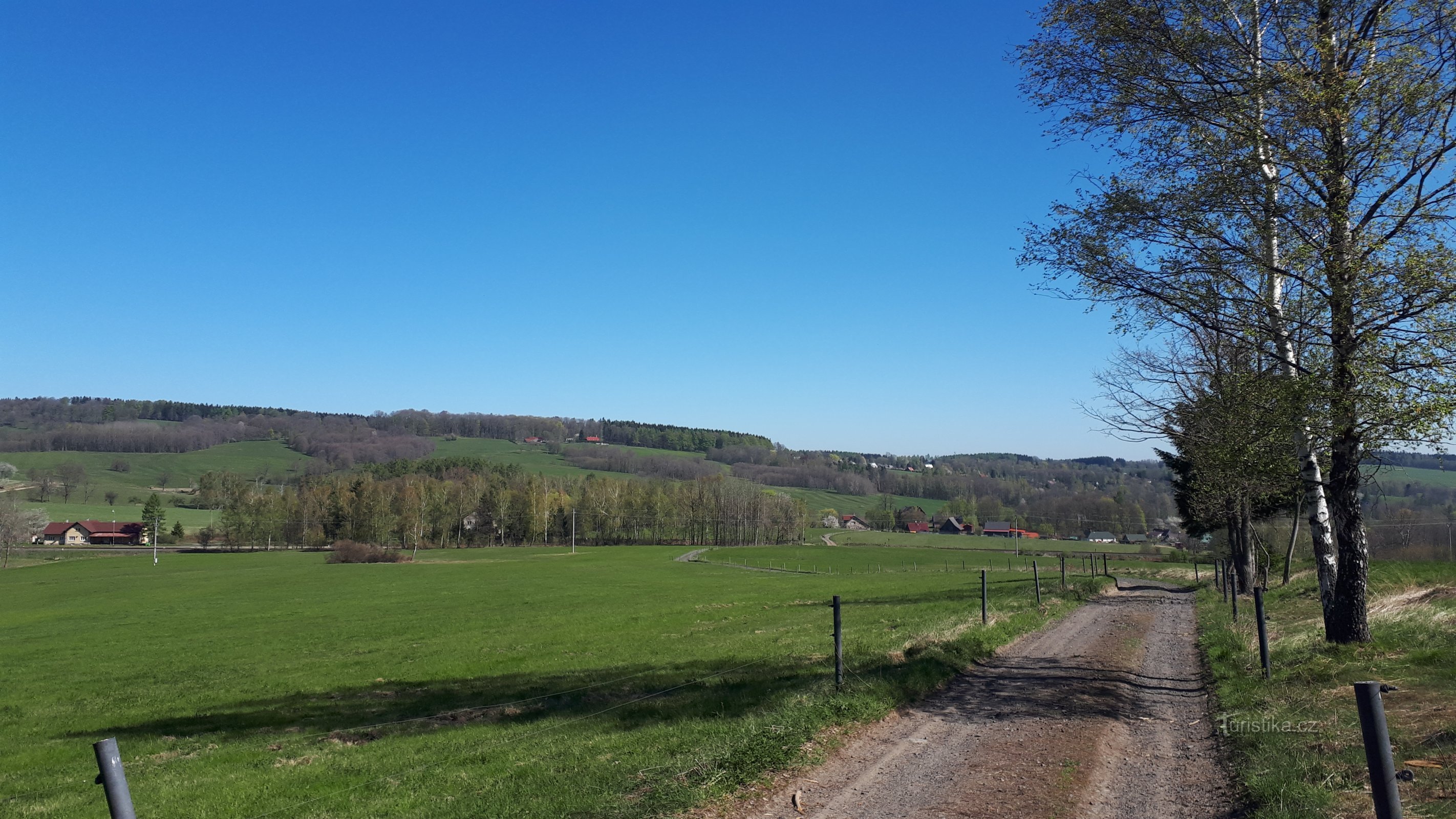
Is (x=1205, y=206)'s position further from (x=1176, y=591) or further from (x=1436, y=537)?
(x=1436, y=537)

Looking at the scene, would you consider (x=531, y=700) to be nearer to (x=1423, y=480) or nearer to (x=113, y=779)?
(x=113, y=779)

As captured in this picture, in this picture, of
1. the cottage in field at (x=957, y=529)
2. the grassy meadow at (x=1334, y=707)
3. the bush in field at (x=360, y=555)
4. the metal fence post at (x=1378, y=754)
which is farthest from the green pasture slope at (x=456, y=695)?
the cottage in field at (x=957, y=529)

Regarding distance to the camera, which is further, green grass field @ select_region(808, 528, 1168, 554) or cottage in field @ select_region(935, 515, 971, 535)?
cottage in field @ select_region(935, 515, 971, 535)

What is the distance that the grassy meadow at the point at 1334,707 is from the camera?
6941mm

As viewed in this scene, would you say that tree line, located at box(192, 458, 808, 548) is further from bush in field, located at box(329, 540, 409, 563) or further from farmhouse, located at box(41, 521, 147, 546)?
bush in field, located at box(329, 540, 409, 563)

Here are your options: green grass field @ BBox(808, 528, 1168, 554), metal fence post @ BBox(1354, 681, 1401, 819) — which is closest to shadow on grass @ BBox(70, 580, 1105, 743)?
metal fence post @ BBox(1354, 681, 1401, 819)

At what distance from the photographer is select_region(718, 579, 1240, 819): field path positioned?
7465 millimetres

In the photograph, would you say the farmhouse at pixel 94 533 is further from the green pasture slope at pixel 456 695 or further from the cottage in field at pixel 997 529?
the cottage in field at pixel 997 529

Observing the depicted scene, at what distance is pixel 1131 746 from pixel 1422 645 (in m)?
7.02

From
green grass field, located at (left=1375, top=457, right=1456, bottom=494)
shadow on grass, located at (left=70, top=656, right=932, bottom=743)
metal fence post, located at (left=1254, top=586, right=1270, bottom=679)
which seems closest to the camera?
metal fence post, located at (left=1254, top=586, right=1270, bottom=679)

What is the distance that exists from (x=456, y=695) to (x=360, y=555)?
104993 mm

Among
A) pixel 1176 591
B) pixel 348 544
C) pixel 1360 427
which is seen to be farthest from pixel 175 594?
pixel 1360 427

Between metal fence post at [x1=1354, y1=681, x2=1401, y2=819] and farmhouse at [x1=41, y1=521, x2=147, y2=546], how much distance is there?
186263mm

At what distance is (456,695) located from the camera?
62.4ft
